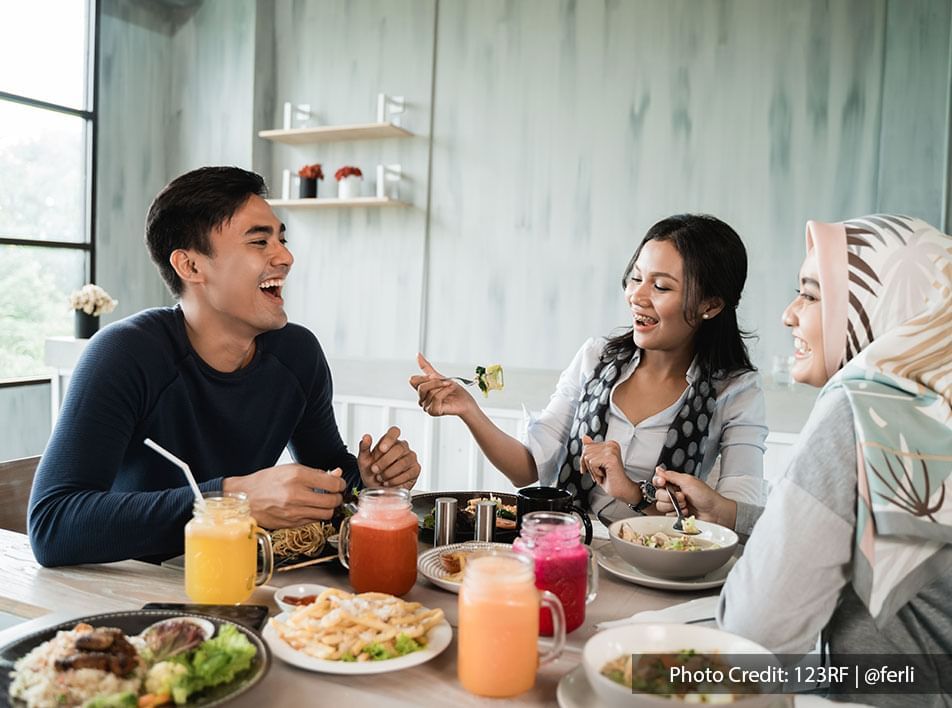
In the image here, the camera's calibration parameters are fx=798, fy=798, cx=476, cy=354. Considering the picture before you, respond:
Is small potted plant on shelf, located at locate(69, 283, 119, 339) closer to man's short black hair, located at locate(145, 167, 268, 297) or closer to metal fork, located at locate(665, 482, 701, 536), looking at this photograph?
man's short black hair, located at locate(145, 167, 268, 297)

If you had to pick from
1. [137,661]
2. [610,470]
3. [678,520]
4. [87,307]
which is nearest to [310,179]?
[87,307]

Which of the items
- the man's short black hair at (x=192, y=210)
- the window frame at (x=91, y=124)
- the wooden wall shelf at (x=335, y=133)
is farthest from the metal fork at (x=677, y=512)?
the window frame at (x=91, y=124)

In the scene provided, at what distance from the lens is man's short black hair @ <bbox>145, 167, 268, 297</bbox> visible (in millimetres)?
1788

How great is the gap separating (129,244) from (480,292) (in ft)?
7.79

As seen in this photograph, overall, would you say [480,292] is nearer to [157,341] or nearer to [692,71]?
[692,71]

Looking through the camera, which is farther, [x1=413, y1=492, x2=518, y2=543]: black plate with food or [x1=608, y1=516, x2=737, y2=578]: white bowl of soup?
[x1=413, y1=492, x2=518, y2=543]: black plate with food

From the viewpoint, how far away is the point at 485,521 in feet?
4.81

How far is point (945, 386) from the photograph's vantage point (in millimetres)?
1013

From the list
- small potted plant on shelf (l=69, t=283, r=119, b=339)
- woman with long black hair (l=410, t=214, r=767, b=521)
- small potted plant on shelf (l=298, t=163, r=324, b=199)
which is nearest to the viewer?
woman with long black hair (l=410, t=214, r=767, b=521)

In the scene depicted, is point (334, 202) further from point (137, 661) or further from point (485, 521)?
point (137, 661)

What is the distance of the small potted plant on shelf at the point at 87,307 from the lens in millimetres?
4352

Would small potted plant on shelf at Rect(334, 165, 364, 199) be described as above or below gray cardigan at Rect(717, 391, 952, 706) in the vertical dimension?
above

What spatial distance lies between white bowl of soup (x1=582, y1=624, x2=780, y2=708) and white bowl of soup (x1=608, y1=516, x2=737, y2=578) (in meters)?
0.34

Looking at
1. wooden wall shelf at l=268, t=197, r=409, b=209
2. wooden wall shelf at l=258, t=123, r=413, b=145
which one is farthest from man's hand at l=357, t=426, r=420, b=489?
wooden wall shelf at l=258, t=123, r=413, b=145
